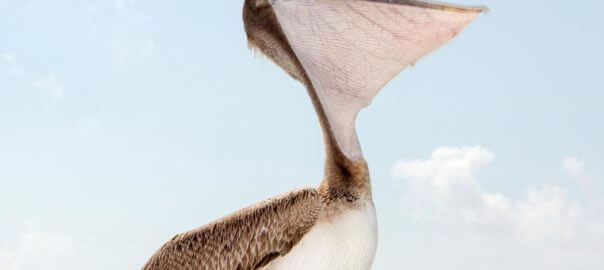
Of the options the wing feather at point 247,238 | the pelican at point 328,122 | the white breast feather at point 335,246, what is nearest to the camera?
the pelican at point 328,122

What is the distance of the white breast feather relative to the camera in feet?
19.6

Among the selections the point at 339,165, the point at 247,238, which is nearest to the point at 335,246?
the point at 339,165

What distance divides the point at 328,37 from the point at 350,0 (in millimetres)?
388

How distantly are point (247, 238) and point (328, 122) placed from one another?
135 cm

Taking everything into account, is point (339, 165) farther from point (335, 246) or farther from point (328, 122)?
point (335, 246)

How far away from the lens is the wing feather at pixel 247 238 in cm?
608

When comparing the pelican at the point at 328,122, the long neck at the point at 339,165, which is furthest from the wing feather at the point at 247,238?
the long neck at the point at 339,165

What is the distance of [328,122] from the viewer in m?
6.29

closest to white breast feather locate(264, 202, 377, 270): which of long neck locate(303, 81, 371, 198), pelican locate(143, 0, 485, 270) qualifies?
pelican locate(143, 0, 485, 270)

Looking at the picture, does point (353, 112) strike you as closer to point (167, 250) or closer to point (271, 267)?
point (271, 267)

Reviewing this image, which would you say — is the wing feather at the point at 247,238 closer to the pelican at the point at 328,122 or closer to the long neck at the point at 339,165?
the pelican at the point at 328,122

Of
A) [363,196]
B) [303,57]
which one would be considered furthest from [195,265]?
[303,57]

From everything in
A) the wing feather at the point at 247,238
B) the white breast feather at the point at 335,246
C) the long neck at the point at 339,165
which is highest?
→ the long neck at the point at 339,165

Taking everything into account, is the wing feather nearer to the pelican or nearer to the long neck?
the pelican
